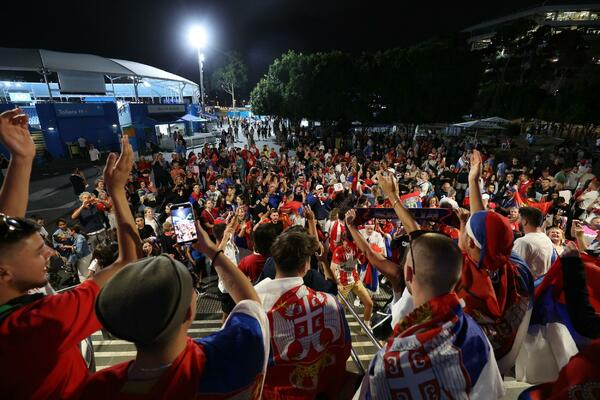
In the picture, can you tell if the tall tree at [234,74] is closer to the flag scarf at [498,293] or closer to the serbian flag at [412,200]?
the serbian flag at [412,200]

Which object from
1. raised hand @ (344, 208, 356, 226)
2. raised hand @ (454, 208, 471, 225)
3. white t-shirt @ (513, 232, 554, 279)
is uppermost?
raised hand @ (344, 208, 356, 226)

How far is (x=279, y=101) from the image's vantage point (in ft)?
111

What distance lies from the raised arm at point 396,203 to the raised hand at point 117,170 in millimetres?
2317

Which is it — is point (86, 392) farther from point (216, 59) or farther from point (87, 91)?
point (216, 59)

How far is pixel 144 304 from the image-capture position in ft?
3.54

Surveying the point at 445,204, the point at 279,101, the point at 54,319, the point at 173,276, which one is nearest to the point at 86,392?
the point at 54,319

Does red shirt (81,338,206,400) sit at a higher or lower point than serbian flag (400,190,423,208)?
higher

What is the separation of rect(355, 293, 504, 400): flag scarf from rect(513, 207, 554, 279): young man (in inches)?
105

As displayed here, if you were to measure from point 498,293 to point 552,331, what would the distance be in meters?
0.54

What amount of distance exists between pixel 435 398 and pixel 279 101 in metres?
34.8

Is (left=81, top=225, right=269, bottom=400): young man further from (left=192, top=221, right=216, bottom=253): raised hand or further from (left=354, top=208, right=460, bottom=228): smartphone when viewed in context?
(left=354, top=208, right=460, bottom=228): smartphone

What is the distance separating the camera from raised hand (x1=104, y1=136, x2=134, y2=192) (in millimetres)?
2076

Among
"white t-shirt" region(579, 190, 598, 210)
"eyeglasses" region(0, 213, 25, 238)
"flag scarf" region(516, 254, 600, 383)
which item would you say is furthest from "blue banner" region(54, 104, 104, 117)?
"white t-shirt" region(579, 190, 598, 210)

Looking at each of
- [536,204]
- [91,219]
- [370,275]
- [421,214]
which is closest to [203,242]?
[421,214]
